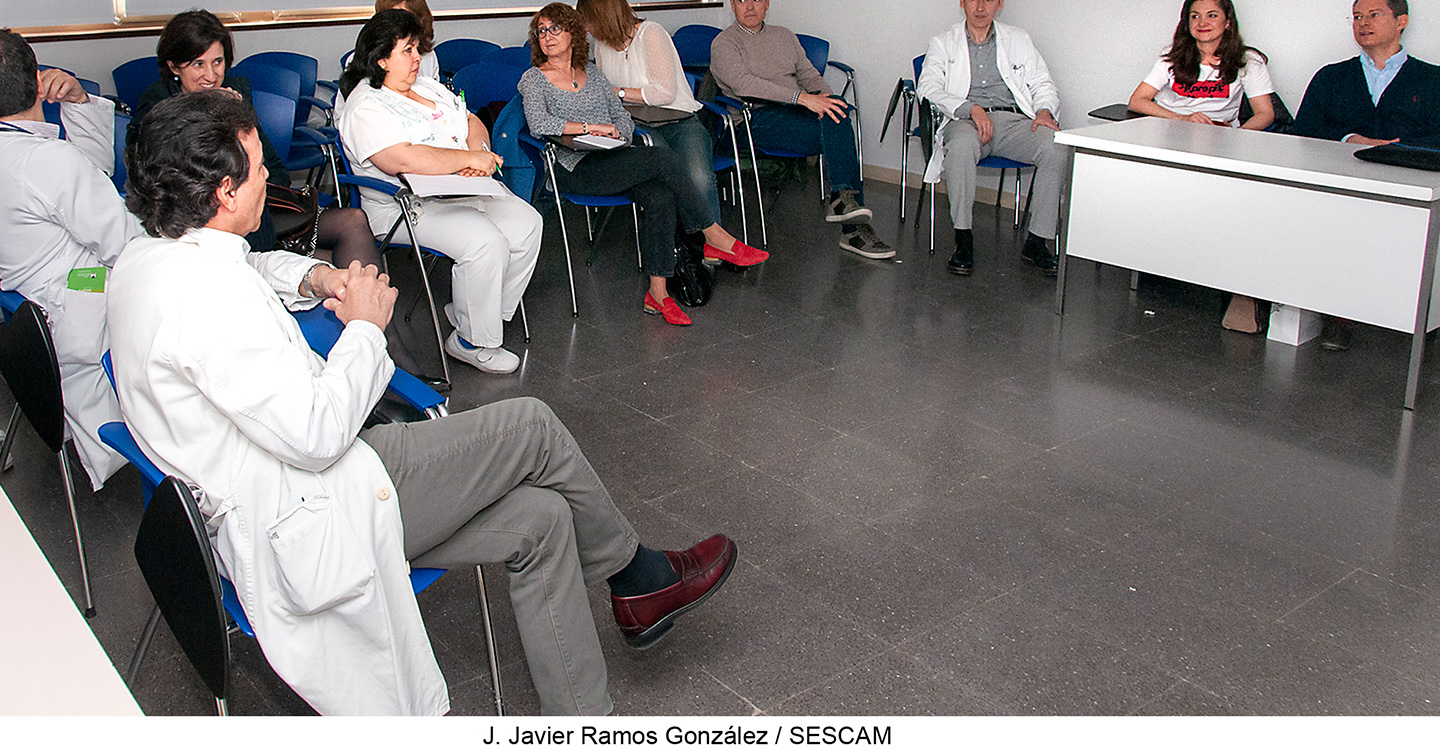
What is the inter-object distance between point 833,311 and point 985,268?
90 cm

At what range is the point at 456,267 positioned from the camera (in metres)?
3.90

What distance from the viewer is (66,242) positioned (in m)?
2.94

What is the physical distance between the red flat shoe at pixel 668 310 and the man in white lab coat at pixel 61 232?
1.92 metres

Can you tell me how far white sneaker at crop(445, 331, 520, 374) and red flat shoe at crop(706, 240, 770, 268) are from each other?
4.13 feet

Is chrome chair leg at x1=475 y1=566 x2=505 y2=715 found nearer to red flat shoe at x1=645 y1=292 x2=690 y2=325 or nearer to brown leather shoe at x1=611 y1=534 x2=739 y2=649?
brown leather shoe at x1=611 y1=534 x2=739 y2=649

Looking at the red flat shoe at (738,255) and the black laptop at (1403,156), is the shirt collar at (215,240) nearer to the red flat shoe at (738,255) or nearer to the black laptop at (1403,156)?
the red flat shoe at (738,255)

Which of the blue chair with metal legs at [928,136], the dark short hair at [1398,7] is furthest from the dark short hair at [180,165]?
the dark short hair at [1398,7]

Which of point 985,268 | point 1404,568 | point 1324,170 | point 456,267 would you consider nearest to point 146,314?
point 456,267

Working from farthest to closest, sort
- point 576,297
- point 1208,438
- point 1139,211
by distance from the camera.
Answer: point 576,297 → point 1139,211 → point 1208,438

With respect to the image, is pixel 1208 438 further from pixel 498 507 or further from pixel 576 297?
pixel 576 297

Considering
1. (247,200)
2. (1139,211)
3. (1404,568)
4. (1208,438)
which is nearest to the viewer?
(247,200)

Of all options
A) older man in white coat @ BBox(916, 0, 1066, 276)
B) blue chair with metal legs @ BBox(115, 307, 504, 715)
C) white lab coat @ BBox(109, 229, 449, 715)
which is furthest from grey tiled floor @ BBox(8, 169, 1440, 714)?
older man in white coat @ BBox(916, 0, 1066, 276)

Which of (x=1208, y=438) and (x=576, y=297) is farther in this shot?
(x=576, y=297)

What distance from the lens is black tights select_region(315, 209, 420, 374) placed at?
12.1ft
